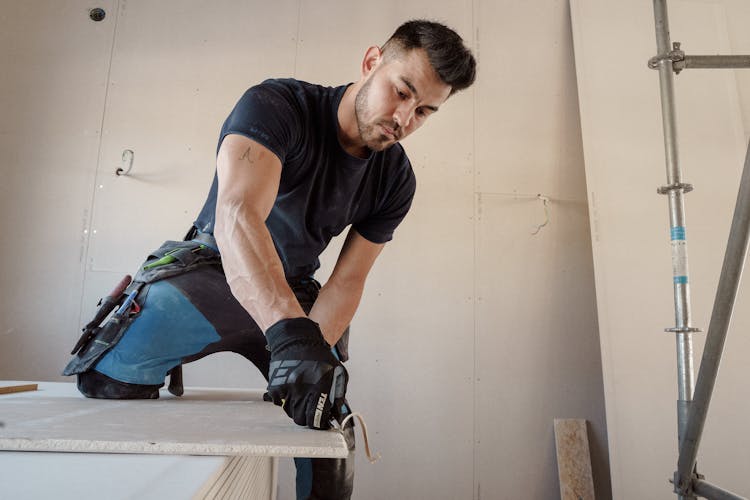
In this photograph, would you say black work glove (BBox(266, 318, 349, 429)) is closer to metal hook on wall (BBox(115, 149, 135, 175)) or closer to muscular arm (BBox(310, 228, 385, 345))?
muscular arm (BBox(310, 228, 385, 345))

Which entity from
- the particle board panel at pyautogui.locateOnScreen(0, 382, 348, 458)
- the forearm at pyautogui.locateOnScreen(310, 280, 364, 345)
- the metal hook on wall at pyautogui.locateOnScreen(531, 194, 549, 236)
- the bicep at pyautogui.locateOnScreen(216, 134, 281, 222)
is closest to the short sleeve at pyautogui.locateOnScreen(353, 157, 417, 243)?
the forearm at pyautogui.locateOnScreen(310, 280, 364, 345)

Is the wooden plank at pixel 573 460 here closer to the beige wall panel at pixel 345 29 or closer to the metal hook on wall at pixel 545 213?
the metal hook on wall at pixel 545 213

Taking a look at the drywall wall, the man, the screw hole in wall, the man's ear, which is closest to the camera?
the man

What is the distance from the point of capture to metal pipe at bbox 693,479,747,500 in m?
1.30

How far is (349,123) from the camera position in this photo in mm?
1415

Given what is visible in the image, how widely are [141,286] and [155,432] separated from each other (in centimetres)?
71

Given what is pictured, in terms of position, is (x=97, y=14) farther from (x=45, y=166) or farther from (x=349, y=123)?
(x=349, y=123)

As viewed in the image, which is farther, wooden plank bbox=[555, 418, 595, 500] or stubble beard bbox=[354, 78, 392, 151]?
wooden plank bbox=[555, 418, 595, 500]

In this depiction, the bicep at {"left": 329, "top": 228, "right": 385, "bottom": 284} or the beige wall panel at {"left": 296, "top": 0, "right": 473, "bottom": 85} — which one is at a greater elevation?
the beige wall panel at {"left": 296, "top": 0, "right": 473, "bottom": 85}

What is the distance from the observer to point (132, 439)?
0.63 meters

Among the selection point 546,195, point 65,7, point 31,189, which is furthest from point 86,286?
point 546,195

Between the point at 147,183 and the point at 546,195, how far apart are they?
6.60 ft

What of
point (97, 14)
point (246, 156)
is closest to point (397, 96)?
point (246, 156)

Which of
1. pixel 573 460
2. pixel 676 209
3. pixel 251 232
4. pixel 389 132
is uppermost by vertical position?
pixel 389 132
